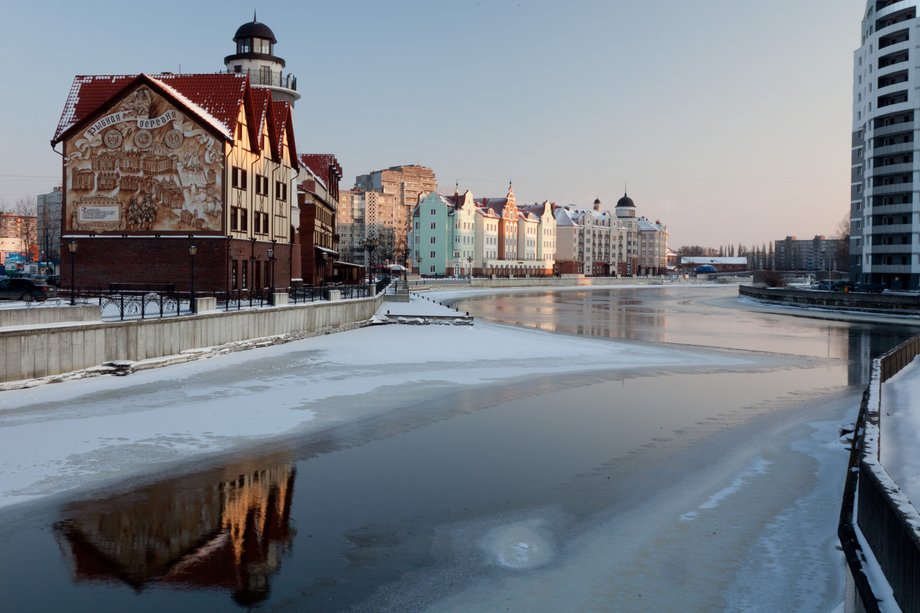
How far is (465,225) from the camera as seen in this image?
445 feet

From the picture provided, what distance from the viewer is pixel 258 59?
196ft

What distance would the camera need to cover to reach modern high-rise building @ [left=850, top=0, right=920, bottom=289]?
83750mm

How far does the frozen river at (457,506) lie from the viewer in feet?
30.6

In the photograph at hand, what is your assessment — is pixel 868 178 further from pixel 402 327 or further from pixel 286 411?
pixel 286 411

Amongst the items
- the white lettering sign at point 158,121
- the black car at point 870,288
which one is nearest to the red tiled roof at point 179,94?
the white lettering sign at point 158,121

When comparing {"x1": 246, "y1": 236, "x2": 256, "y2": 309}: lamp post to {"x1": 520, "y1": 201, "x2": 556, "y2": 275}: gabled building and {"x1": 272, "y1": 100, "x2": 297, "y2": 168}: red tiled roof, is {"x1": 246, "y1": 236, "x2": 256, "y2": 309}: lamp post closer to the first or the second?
{"x1": 272, "y1": 100, "x2": 297, "y2": 168}: red tiled roof

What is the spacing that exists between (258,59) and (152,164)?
24.0 m

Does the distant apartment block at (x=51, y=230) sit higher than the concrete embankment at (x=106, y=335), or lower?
higher

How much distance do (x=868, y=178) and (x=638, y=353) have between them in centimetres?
6971

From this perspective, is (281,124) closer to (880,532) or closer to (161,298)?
(161,298)

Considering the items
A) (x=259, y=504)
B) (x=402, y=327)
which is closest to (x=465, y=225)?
(x=402, y=327)

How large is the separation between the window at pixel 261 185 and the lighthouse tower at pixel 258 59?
1659cm

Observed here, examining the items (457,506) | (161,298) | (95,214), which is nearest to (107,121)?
(95,214)

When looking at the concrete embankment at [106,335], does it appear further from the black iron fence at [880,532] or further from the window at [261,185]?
the black iron fence at [880,532]
